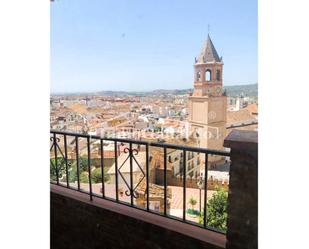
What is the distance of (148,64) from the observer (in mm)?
3418

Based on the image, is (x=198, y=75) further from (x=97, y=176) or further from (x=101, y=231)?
(x=101, y=231)

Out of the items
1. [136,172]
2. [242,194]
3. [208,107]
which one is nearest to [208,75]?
[208,107]

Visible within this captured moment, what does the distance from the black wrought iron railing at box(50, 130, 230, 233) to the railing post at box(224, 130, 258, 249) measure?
15 cm

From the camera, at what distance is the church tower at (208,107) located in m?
1.52

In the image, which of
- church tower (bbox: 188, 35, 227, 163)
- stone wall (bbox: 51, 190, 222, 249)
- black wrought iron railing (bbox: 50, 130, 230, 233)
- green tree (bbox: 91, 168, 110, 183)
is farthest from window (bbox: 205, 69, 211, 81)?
green tree (bbox: 91, 168, 110, 183)

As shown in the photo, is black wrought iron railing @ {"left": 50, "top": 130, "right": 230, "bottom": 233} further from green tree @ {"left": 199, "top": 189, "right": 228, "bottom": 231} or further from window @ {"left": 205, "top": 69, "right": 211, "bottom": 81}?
window @ {"left": 205, "top": 69, "right": 211, "bottom": 81}

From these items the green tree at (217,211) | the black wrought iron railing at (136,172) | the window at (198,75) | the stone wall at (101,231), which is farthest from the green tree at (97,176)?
the window at (198,75)

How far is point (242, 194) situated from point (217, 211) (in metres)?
0.35

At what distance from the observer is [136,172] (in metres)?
2.06

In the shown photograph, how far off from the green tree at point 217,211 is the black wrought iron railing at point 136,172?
0.03 metres

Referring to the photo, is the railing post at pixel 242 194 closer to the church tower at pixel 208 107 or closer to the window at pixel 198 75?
the church tower at pixel 208 107
